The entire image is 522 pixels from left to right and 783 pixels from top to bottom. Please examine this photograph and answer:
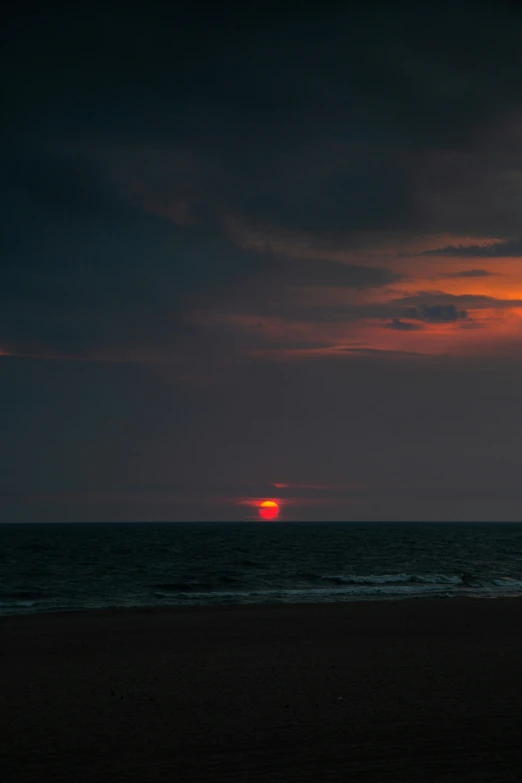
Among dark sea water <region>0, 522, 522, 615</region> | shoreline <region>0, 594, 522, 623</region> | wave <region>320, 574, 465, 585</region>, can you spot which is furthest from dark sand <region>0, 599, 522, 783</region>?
wave <region>320, 574, 465, 585</region>

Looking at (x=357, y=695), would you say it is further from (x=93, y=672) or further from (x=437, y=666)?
(x=93, y=672)

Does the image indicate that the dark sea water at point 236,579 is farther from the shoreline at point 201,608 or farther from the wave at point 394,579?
the shoreline at point 201,608

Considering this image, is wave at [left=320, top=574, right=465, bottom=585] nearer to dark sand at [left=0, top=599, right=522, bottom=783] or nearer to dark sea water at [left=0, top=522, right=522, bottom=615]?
dark sea water at [left=0, top=522, right=522, bottom=615]

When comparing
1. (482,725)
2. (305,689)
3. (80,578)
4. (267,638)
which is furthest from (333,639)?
(80,578)

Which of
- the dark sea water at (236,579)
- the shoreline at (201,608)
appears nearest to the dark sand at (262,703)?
the shoreline at (201,608)

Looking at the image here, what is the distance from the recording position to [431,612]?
22.6 meters

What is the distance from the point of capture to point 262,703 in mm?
11070

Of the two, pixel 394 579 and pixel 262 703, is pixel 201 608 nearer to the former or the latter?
pixel 262 703

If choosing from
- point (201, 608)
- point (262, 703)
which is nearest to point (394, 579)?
point (201, 608)

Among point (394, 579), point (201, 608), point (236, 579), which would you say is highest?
point (201, 608)

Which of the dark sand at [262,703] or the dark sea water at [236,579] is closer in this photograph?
the dark sand at [262,703]

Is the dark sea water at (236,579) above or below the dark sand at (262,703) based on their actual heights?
below

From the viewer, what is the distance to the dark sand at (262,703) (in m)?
8.39

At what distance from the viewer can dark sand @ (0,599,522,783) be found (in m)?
8.39
